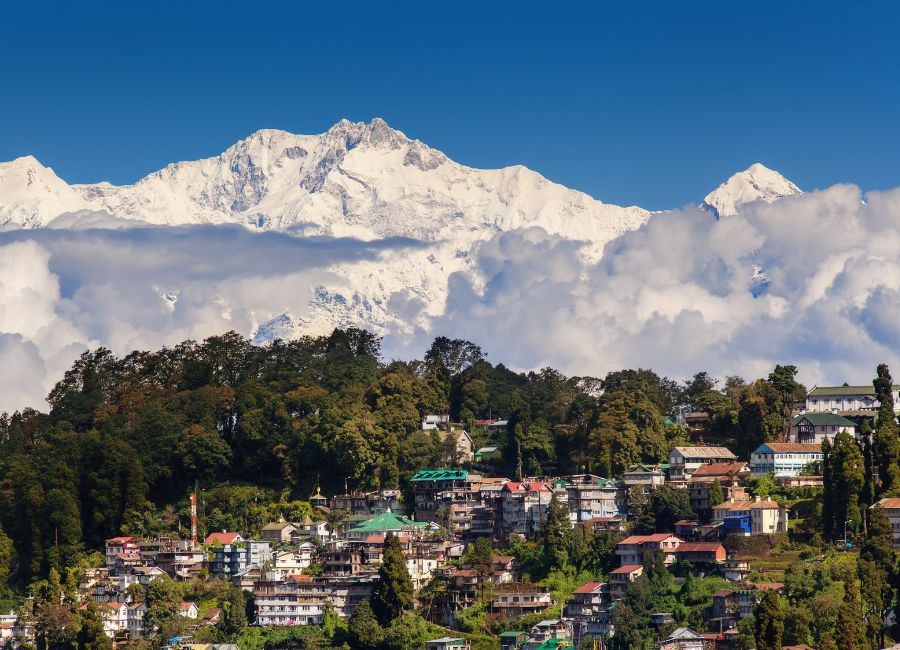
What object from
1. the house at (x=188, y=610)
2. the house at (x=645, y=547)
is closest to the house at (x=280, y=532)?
the house at (x=188, y=610)

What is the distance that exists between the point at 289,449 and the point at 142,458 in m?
8.62

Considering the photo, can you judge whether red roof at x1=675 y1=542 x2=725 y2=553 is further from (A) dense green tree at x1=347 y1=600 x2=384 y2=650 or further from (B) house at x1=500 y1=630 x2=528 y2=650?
(A) dense green tree at x1=347 y1=600 x2=384 y2=650

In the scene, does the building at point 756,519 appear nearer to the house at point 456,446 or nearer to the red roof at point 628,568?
the red roof at point 628,568

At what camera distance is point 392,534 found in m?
89.2

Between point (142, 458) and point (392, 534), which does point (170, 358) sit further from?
point (392, 534)

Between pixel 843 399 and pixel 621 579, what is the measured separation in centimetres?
2522

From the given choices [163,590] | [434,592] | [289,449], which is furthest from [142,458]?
[434,592]

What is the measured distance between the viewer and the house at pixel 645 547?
84.4 meters

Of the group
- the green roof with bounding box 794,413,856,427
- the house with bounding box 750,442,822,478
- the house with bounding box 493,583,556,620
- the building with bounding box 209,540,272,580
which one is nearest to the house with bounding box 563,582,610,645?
the house with bounding box 493,583,556,620

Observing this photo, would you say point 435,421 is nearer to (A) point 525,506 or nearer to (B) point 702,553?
(A) point 525,506

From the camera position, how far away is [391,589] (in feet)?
274

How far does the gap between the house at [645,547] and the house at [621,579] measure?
51.6 inches

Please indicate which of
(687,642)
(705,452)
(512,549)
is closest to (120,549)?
(512,549)

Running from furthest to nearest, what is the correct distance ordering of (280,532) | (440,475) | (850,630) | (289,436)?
1. (289,436)
2. (440,475)
3. (280,532)
4. (850,630)
